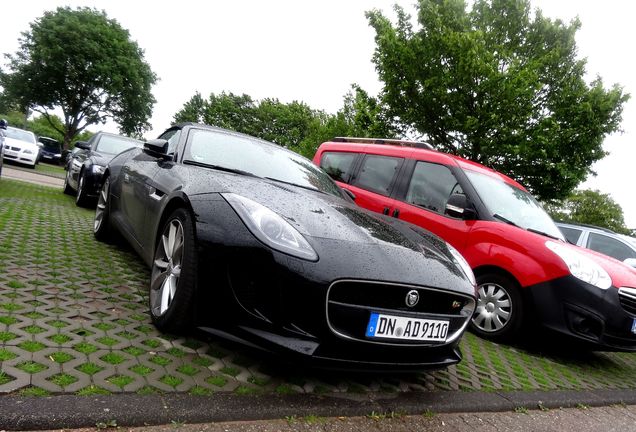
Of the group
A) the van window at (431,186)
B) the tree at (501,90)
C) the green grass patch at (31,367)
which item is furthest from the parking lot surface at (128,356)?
the tree at (501,90)

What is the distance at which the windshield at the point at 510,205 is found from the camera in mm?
4527

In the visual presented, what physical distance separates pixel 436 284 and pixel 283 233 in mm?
850

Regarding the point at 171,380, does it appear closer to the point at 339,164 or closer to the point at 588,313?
the point at 588,313

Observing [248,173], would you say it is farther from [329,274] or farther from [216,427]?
[216,427]

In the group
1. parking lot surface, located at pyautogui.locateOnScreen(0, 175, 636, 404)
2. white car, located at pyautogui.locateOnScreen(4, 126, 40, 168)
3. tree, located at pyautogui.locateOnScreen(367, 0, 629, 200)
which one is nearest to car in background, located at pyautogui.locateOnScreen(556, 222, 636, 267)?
parking lot surface, located at pyautogui.locateOnScreen(0, 175, 636, 404)

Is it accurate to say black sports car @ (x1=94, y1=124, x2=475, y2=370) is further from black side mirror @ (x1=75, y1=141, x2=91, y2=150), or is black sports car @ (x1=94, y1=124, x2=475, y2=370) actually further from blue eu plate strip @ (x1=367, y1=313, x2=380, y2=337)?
black side mirror @ (x1=75, y1=141, x2=91, y2=150)

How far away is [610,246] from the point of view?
301 inches

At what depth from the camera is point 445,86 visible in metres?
13.0

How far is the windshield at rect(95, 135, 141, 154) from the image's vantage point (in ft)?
25.7

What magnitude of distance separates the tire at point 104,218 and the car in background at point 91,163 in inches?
64.5

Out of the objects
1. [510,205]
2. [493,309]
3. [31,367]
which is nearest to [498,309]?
[493,309]

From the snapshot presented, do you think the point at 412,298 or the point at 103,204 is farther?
the point at 103,204

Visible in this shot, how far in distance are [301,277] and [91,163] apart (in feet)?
20.2

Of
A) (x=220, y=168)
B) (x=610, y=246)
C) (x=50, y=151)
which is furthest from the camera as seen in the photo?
(x=50, y=151)
